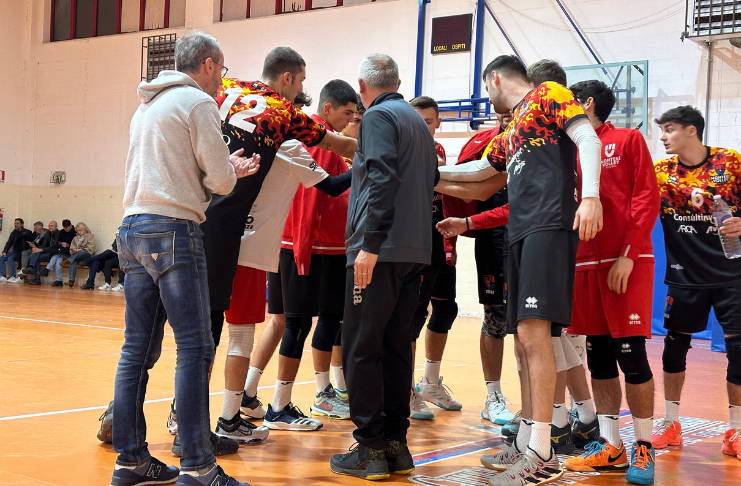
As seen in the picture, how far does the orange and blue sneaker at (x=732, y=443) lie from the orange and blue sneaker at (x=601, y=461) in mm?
732

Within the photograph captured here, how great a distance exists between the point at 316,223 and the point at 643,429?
6.91 ft

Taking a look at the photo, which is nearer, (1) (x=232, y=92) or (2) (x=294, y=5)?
(1) (x=232, y=92)

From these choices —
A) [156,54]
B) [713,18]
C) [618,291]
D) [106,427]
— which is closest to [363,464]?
[106,427]

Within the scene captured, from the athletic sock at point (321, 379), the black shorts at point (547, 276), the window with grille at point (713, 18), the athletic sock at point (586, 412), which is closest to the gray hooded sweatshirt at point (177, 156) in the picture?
the black shorts at point (547, 276)

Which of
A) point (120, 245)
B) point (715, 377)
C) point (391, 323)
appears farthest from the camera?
point (715, 377)

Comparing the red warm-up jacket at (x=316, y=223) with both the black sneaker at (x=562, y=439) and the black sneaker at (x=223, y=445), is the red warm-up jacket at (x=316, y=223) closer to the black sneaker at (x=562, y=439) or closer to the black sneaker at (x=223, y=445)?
the black sneaker at (x=223, y=445)

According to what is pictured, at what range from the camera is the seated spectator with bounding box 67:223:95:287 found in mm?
16438

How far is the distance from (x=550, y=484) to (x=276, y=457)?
4.14 feet

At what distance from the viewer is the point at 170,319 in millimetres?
2701

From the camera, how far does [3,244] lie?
18.2 meters

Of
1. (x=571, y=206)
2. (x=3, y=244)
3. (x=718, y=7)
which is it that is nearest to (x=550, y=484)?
(x=571, y=206)

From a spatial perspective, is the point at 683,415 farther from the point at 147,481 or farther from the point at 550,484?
the point at 147,481

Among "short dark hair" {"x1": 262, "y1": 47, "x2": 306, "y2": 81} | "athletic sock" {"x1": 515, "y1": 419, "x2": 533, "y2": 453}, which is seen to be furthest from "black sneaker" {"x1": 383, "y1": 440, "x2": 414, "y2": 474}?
"short dark hair" {"x1": 262, "y1": 47, "x2": 306, "y2": 81}

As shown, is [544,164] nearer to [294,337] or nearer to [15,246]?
[294,337]
